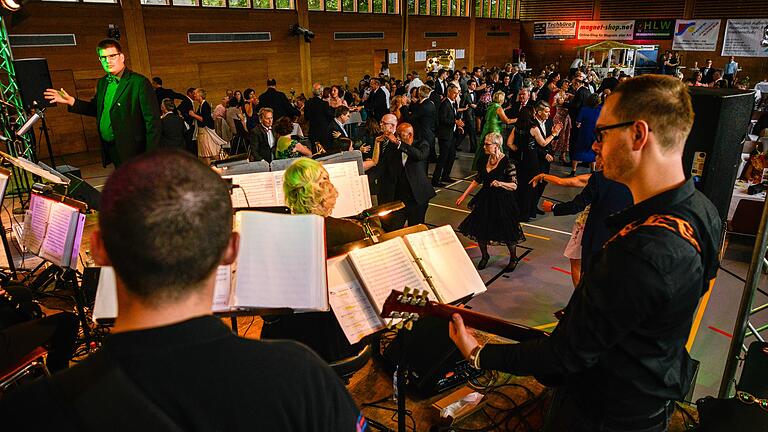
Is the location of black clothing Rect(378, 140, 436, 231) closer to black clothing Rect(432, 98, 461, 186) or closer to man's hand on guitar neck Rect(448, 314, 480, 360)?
black clothing Rect(432, 98, 461, 186)

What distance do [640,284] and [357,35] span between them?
18208mm

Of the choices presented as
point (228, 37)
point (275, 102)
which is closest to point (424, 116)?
point (275, 102)

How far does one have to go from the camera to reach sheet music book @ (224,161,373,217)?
13.8 ft

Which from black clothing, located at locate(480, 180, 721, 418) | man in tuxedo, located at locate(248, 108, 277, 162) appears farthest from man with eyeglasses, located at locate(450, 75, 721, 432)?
man in tuxedo, located at locate(248, 108, 277, 162)

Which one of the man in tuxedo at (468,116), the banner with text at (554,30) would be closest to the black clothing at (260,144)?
the man in tuxedo at (468,116)

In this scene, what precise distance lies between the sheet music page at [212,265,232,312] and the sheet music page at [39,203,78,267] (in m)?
1.44

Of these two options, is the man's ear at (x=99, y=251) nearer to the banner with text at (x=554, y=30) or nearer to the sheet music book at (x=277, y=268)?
the sheet music book at (x=277, y=268)

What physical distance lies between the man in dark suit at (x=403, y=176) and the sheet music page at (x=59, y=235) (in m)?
3.06

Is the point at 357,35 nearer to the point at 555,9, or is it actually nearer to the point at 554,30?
the point at 554,30

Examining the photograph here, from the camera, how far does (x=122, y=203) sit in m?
0.87

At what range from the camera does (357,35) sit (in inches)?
719

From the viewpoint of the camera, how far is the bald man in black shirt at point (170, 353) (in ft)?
2.69

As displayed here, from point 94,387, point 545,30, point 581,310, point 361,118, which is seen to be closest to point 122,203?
point 94,387

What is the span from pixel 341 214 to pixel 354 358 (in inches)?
73.5
